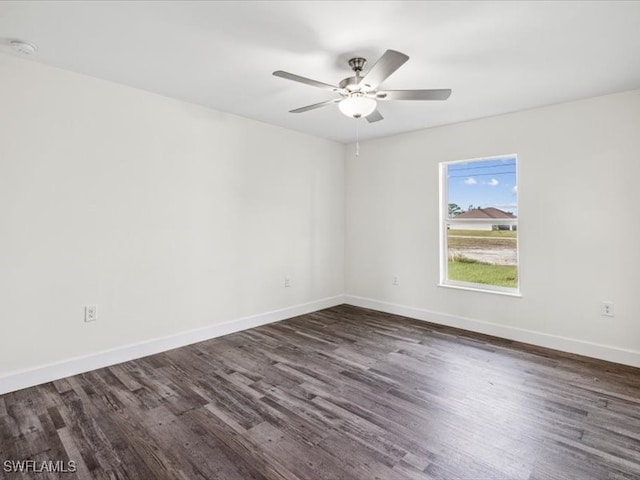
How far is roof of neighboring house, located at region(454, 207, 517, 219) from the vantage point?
12.3 feet

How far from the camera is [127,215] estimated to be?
2990 mm

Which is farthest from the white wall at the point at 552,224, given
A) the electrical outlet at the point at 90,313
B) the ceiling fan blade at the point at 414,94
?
the electrical outlet at the point at 90,313

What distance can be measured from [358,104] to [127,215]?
2.21 m

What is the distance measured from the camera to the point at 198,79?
2.80m

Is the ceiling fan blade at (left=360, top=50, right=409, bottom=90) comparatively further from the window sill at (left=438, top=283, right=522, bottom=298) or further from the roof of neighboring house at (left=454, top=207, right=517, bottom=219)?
the window sill at (left=438, top=283, right=522, bottom=298)

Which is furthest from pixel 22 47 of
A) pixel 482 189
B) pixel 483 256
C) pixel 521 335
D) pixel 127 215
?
pixel 521 335

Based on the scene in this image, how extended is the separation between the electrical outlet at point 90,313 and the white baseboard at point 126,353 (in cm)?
30

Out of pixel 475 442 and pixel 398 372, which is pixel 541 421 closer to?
pixel 475 442

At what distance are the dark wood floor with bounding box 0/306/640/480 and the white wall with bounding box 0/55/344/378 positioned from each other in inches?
16.7

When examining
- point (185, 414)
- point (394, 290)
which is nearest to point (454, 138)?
point (394, 290)

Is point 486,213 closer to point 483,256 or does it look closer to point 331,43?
point 483,256

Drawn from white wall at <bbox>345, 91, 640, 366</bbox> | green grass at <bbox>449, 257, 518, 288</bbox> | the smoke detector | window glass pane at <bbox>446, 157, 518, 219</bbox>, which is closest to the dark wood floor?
white wall at <bbox>345, 91, 640, 366</bbox>

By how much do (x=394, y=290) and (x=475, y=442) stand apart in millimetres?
2706

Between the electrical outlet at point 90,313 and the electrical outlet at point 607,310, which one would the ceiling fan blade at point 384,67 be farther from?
the electrical outlet at point 607,310
